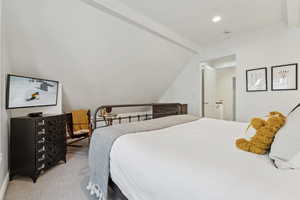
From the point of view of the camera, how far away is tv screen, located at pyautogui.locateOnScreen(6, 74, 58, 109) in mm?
2038

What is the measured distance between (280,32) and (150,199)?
11.9 ft

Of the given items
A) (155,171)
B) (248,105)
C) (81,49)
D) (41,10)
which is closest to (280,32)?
(248,105)

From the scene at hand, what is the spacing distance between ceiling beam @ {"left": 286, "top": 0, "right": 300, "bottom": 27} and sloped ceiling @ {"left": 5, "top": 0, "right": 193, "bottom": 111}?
2.04 metres

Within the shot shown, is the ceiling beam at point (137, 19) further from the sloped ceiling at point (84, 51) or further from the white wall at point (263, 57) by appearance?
the white wall at point (263, 57)

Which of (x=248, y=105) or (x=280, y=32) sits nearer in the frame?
(x=280, y=32)

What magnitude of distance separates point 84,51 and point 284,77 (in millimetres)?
3689

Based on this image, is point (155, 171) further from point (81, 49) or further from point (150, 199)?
point (81, 49)

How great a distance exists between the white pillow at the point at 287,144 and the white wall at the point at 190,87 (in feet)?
10.6

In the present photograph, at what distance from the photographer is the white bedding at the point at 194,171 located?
26.4 inches

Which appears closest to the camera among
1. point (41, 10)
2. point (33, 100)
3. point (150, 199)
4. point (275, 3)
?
point (150, 199)

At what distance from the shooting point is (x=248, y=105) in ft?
10.7

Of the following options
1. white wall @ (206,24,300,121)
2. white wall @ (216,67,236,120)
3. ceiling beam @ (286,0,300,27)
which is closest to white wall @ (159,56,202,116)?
white wall @ (206,24,300,121)

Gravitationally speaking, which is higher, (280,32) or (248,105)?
(280,32)

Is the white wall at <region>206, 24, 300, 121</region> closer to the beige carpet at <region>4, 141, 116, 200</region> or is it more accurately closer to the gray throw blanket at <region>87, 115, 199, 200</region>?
the gray throw blanket at <region>87, 115, 199, 200</region>
